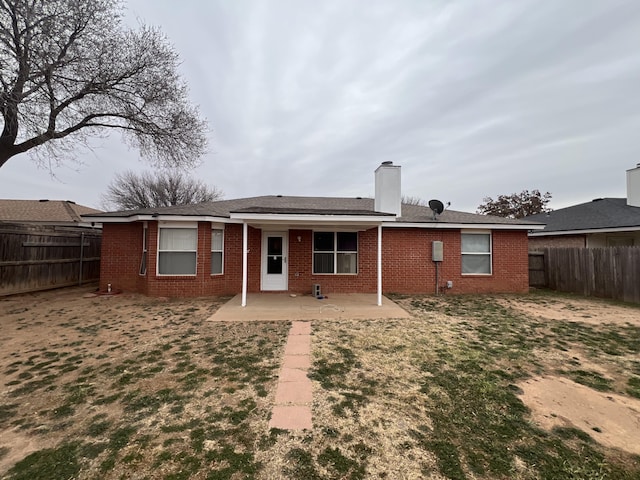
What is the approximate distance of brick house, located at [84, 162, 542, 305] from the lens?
9.13 metres

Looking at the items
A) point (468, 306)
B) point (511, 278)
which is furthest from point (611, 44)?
point (468, 306)

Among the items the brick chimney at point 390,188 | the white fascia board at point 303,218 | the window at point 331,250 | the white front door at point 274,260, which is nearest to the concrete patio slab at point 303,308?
the white front door at point 274,260

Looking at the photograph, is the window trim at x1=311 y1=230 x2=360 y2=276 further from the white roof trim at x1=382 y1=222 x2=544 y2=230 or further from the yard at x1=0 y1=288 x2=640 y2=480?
the yard at x1=0 y1=288 x2=640 y2=480

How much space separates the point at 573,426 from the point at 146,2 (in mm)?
13510

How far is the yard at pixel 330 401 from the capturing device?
7.39ft

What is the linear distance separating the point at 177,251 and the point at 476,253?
35.2 ft

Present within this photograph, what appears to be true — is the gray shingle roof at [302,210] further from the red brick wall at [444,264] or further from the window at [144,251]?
the window at [144,251]

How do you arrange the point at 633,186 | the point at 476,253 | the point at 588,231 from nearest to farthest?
the point at 476,253 → the point at 588,231 → the point at 633,186

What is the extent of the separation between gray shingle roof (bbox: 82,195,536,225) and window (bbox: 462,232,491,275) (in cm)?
65

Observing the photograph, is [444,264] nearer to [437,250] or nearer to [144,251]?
[437,250]

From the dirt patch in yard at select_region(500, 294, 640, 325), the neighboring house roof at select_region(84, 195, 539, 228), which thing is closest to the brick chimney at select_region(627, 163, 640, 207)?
the neighboring house roof at select_region(84, 195, 539, 228)

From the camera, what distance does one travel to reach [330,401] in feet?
10.4

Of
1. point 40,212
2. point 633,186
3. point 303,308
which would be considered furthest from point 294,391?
point 40,212

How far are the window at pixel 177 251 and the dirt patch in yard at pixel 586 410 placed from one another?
8.95 meters
